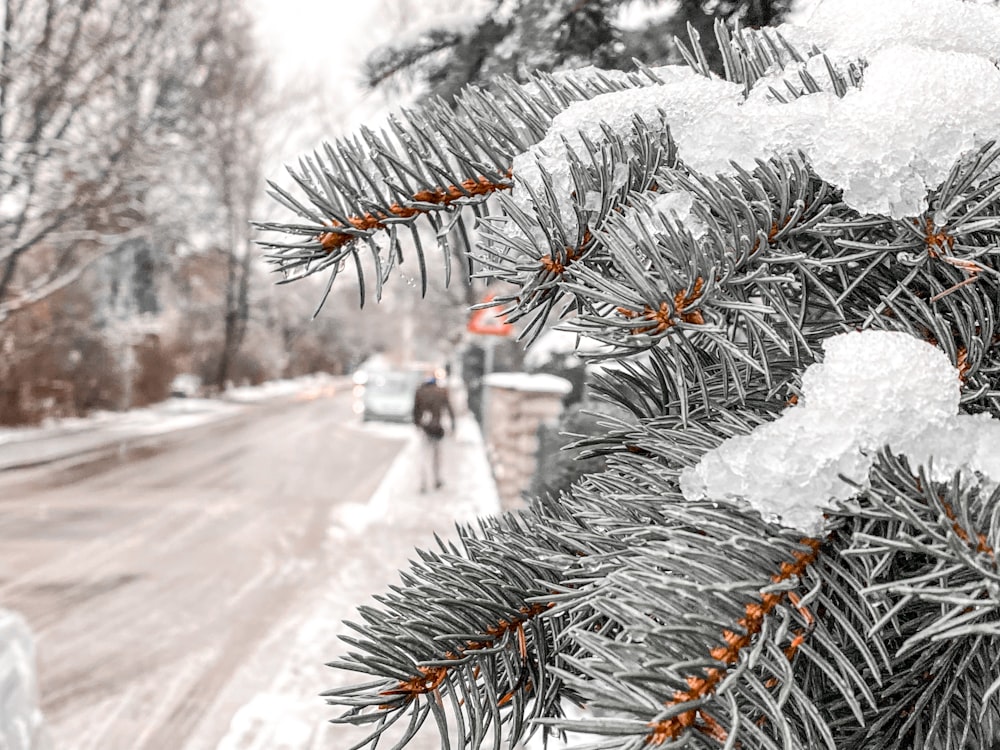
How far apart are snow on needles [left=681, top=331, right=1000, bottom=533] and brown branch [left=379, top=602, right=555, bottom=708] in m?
0.19

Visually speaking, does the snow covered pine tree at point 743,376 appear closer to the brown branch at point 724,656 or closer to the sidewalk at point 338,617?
the brown branch at point 724,656

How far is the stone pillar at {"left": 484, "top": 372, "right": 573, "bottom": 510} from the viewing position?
9438mm

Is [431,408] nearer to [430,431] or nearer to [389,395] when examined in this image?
[430,431]

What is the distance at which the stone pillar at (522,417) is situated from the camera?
31.0 feet

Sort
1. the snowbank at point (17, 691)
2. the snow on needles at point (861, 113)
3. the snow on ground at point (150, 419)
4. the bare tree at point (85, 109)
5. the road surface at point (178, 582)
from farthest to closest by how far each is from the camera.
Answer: the snow on ground at point (150, 419) → the bare tree at point (85, 109) → the road surface at point (178, 582) → the snowbank at point (17, 691) → the snow on needles at point (861, 113)

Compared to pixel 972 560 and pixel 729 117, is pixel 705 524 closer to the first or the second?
pixel 972 560

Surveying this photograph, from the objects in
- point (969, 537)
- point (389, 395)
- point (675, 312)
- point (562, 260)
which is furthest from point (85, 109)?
point (969, 537)

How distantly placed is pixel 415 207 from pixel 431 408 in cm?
1195

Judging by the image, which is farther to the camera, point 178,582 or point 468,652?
point 178,582

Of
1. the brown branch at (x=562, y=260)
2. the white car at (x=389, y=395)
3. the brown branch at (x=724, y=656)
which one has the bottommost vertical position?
the white car at (x=389, y=395)

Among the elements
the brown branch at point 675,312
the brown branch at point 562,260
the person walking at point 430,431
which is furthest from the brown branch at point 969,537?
the person walking at point 430,431

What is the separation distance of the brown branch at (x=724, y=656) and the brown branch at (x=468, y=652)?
8.0 inches

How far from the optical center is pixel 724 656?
44 centimetres

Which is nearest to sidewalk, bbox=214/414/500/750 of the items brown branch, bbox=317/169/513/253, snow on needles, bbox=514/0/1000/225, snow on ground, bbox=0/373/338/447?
brown branch, bbox=317/169/513/253
